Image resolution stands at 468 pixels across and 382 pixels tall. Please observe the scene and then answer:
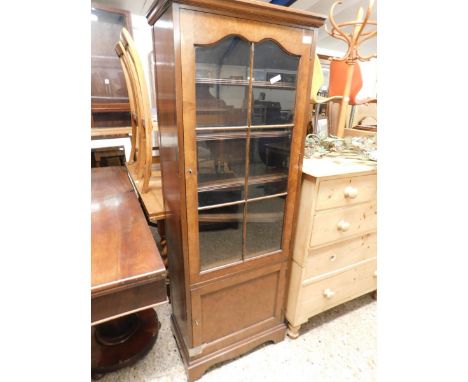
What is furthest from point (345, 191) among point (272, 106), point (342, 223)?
point (272, 106)

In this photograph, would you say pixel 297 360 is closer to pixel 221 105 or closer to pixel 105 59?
pixel 221 105

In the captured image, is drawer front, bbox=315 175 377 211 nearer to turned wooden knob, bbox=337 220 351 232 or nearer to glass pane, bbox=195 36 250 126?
turned wooden knob, bbox=337 220 351 232

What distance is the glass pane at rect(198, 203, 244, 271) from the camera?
38.4 inches

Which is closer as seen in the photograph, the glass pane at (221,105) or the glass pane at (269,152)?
the glass pane at (221,105)

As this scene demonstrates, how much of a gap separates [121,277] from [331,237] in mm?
921

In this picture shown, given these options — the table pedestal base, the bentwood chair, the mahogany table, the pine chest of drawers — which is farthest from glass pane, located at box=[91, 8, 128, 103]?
the pine chest of drawers

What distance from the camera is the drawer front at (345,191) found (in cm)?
107

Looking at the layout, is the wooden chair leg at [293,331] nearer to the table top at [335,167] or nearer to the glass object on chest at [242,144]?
the glass object on chest at [242,144]

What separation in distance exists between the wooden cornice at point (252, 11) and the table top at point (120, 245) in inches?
29.2

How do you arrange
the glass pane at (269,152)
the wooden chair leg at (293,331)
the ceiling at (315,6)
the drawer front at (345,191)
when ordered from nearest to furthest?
the glass pane at (269,152) → the drawer front at (345,191) → the wooden chair leg at (293,331) → the ceiling at (315,6)

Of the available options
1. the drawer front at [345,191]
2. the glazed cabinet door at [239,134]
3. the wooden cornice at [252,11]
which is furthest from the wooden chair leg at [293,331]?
the wooden cornice at [252,11]

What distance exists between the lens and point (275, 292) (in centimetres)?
123
